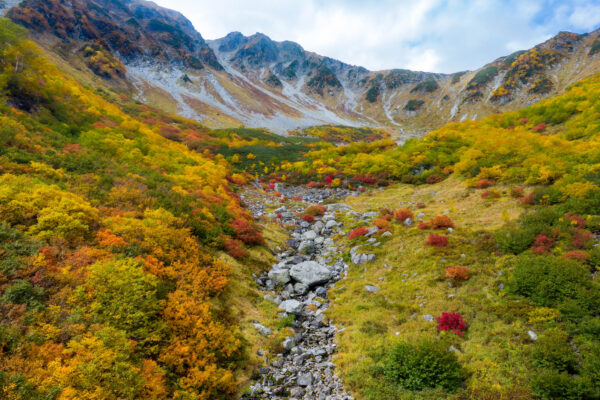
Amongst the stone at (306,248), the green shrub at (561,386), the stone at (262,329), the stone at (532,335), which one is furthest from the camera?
the stone at (306,248)

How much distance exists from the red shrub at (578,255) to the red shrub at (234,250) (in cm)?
1259

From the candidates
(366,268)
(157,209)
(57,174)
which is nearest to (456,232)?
(366,268)

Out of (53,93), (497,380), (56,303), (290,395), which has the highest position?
(53,93)

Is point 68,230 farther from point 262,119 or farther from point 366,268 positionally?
point 262,119

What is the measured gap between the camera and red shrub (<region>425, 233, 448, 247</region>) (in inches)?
449

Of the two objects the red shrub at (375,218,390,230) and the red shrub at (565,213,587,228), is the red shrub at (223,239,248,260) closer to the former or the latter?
the red shrub at (375,218,390,230)

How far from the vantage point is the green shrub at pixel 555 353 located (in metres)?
5.49

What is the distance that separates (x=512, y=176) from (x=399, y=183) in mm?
9562

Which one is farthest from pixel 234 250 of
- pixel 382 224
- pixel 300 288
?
pixel 382 224

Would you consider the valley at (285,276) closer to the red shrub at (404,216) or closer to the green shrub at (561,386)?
the green shrub at (561,386)

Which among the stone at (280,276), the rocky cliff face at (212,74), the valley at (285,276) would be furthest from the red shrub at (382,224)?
the rocky cliff face at (212,74)

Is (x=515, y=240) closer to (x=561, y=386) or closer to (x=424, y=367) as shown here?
(x=561, y=386)

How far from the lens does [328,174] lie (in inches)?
1204

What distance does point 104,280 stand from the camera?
269 inches
